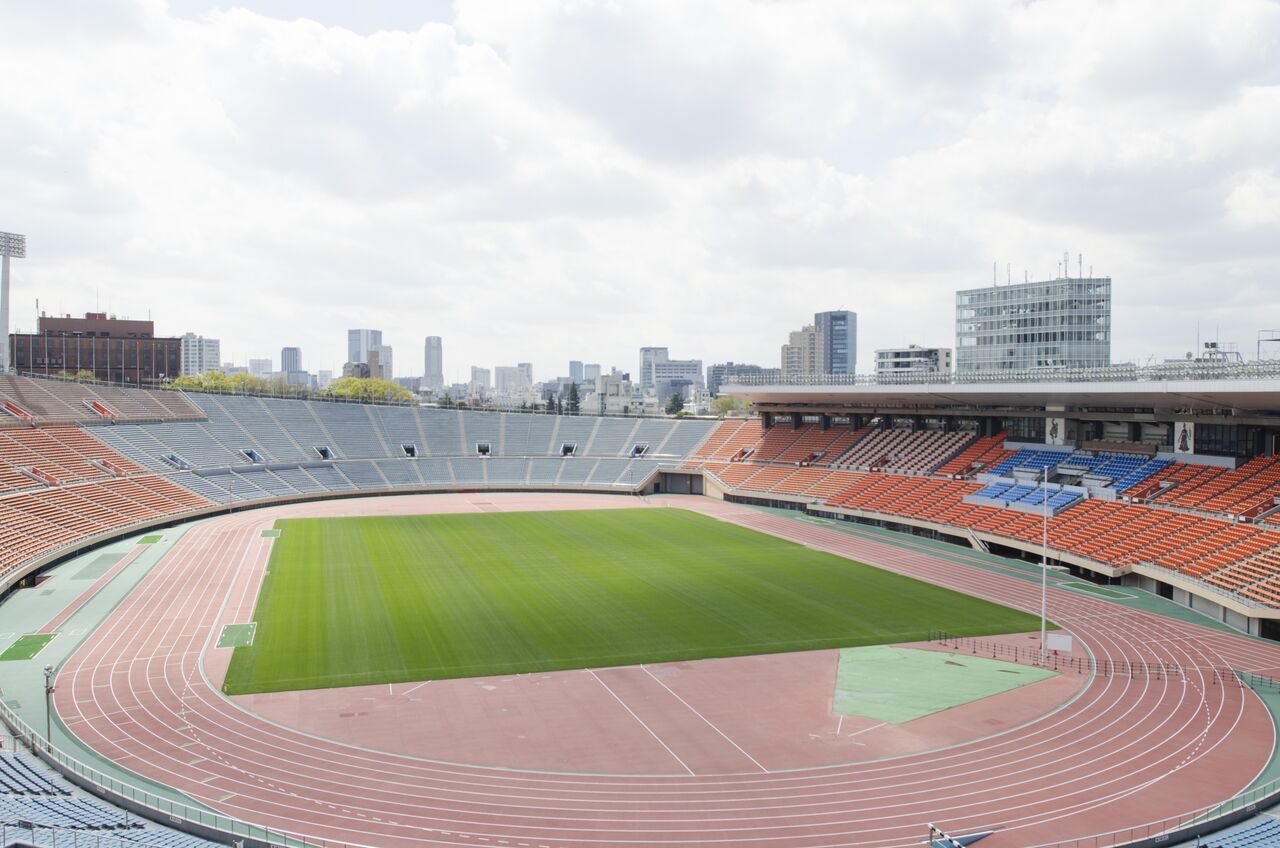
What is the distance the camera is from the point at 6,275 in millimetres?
68812

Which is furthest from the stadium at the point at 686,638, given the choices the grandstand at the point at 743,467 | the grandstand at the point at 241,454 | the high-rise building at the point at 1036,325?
the high-rise building at the point at 1036,325

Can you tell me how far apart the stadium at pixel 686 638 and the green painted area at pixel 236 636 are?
0.15 m

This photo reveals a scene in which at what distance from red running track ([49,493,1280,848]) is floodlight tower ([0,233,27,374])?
52657 millimetres

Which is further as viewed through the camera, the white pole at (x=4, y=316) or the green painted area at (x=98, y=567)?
the white pole at (x=4, y=316)

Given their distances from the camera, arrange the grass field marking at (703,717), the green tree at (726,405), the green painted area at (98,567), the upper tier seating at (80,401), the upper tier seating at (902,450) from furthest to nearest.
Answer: the green tree at (726,405) < the upper tier seating at (902,450) < the upper tier seating at (80,401) < the green painted area at (98,567) < the grass field marking at (703,717)

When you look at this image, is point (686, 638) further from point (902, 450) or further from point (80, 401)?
point (80, 401)

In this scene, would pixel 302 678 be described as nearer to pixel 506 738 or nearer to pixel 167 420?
pixel 506 738

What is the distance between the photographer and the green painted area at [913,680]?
971 inches

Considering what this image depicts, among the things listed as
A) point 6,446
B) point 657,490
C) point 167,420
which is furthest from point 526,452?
point 6,446

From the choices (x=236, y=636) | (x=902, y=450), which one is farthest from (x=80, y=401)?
(x=902, y=450)

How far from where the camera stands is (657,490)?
79688mm

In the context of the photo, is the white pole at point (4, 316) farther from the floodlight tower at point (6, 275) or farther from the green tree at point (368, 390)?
the green tree at point (368, 390)

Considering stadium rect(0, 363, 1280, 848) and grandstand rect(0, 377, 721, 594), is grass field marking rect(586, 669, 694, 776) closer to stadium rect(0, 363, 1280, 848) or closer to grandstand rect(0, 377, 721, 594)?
stadium rect(0, 363, 1280, 848)

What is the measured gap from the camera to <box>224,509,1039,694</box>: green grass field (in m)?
28.8
